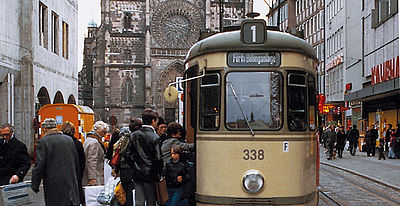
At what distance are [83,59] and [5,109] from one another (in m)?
55.3

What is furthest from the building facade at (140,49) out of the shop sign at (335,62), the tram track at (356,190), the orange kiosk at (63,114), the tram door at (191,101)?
the tram door at (191,101)

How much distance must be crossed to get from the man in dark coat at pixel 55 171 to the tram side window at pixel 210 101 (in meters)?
1.91

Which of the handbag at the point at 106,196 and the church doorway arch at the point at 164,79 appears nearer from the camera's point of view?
the handbag at the point at 106,196

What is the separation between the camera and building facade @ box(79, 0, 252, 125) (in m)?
69.4

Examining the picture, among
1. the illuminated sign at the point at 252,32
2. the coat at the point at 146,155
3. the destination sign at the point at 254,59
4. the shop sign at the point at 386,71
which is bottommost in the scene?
the coat at the point at 146,155

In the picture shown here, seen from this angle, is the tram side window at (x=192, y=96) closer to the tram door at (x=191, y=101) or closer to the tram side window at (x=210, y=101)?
the tram door at (x=191, y=101)

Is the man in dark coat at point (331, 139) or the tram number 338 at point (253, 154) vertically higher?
the tram number 338 at point (253, 154)

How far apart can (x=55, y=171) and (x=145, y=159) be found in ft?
4.09

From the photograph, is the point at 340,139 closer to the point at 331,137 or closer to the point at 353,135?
the point at 331,137

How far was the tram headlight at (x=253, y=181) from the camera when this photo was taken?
28.1 feet

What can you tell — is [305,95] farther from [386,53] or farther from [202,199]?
[386,53]

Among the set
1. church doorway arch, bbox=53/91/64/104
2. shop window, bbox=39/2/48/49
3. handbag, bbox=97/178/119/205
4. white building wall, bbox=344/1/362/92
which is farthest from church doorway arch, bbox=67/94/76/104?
handbag, bbox=97/178/119/205

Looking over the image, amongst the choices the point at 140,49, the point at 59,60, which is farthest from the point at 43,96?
the point at 140,49

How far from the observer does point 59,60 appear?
29750 mm
